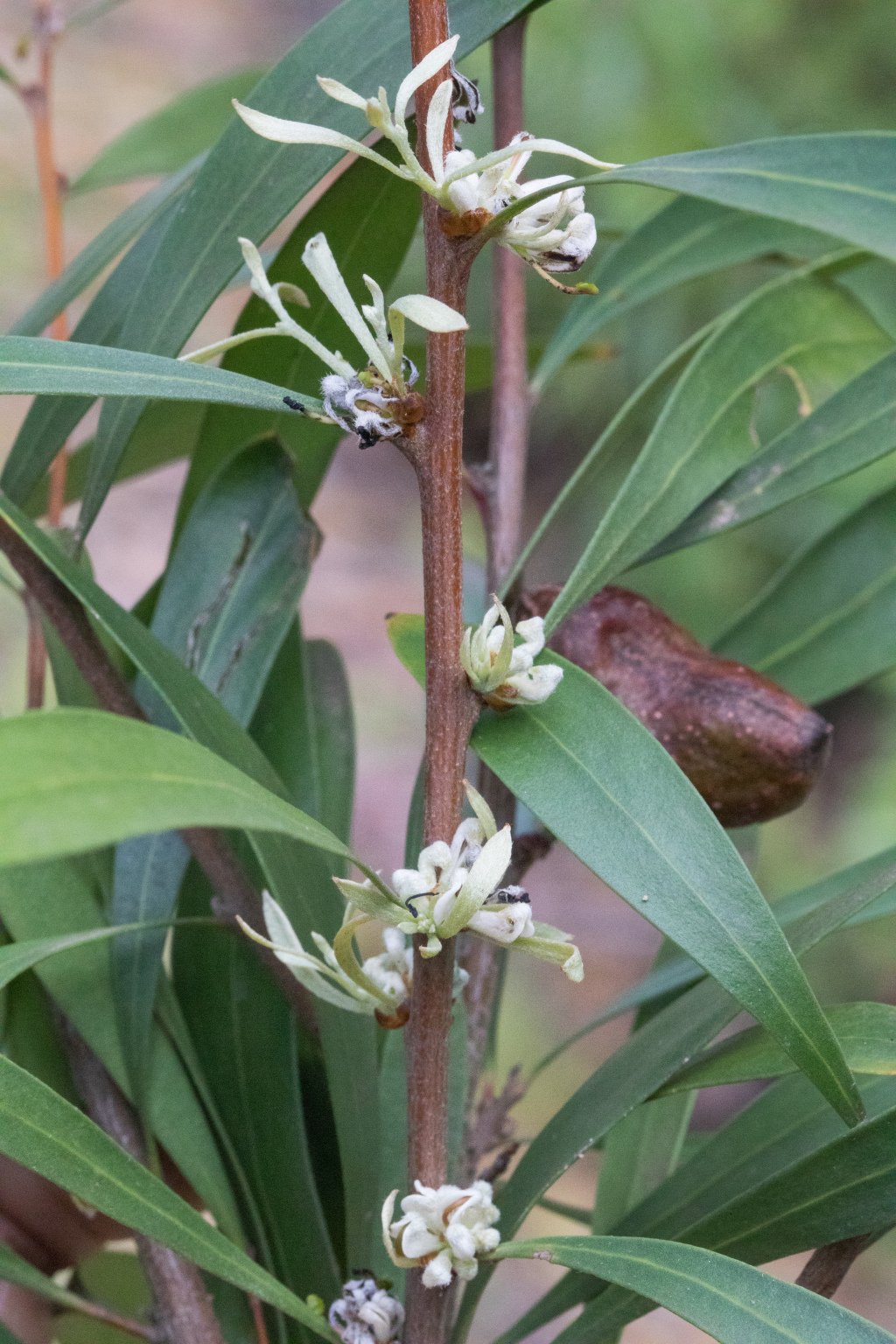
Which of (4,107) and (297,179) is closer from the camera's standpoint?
(297,179)

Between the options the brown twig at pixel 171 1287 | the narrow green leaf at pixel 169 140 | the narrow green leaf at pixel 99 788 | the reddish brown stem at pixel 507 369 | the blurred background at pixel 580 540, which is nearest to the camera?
the narrow green leaf at pixel 99 788

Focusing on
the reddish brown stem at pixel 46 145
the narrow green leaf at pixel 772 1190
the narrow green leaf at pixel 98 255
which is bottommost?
the narrow green leaf at pixel 772 1190

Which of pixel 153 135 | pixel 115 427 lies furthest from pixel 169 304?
pixel 153 135

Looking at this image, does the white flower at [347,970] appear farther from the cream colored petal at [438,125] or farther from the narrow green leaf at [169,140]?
the narrow green leaf at [169,140]

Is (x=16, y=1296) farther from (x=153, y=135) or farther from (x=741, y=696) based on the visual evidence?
(x=153, y=135)

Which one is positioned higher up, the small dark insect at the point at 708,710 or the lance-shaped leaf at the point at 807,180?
the lance-shaped leaf at the point at 807,180

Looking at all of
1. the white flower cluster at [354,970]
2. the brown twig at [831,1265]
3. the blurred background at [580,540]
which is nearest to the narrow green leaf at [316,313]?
the white flower cluster at [354,970]

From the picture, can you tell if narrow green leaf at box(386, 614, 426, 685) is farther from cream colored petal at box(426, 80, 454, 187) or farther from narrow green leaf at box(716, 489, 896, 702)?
narrow green leaf at box(716, 489, 896, 702)
